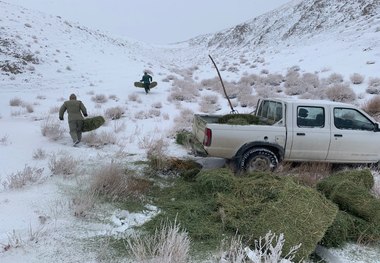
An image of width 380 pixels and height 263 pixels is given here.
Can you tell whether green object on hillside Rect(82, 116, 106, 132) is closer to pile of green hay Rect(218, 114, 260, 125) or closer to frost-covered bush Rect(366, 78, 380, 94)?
pile of green hay Rect(218, 114, 260, 125)

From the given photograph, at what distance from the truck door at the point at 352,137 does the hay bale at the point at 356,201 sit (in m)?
1.85

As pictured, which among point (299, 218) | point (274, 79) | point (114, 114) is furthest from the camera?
point (274, 79)

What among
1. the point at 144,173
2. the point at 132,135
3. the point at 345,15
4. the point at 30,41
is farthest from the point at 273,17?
the point at 144,173

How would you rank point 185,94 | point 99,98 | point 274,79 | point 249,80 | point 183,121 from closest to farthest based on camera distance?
1. point 183,121
2. point 99,98
3. point 185,94
4. point 274,79
5. point 249,80

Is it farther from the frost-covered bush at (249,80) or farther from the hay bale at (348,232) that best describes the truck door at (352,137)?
the frost-covered bush at (249,80)

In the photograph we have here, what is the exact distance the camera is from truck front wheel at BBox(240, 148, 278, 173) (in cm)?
714

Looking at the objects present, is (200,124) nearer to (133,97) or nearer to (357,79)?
(133,97)

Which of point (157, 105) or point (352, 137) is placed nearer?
point (352, 137)

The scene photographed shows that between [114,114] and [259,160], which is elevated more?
[114,114]

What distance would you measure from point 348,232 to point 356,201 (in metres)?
0.62

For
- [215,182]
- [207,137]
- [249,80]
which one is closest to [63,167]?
[207,137]

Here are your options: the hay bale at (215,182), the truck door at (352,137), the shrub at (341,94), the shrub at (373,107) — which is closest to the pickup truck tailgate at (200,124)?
the hay bale at (215,182)

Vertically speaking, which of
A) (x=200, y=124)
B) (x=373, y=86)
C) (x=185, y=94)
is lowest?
(x=200, y=124)

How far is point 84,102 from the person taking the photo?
18.2 m
